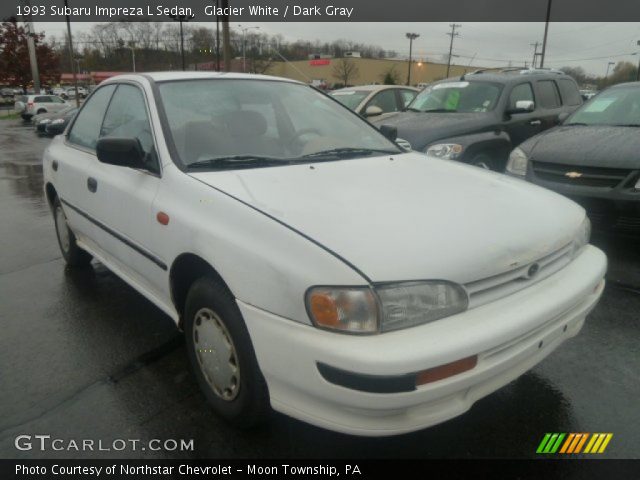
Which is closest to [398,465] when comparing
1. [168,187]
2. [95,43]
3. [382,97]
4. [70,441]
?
[70,441]

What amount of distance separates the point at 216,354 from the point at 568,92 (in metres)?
7.51

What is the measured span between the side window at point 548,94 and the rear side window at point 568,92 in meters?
0.17

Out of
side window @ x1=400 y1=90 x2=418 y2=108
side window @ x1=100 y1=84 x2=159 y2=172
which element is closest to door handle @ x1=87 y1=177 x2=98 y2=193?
side window @ x1=100 y1=84 x2=159 y2=172

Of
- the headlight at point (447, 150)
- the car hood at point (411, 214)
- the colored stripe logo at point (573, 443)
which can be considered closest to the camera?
the car hood at point (411, 214)

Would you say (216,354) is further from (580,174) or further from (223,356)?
(580,174)

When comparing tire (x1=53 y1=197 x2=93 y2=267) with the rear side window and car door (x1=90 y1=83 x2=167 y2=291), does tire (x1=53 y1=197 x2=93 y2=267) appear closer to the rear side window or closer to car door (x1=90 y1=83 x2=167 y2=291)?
car door (x1=90 y1=83 x2=167 y2=291)

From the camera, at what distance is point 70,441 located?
221 centimetres

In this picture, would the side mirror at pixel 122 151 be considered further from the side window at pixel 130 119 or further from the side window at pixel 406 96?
the side window at pixel 406 96

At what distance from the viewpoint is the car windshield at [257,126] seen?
8.70 ft

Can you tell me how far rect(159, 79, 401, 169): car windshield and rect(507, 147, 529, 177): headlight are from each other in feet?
7.00

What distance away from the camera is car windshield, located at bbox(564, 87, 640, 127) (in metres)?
5.11

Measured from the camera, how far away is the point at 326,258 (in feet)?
5.71

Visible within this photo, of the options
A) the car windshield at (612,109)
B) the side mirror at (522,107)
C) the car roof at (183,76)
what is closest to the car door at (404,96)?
the side mirror at (522,107)

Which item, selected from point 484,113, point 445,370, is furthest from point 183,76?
point 484,113
